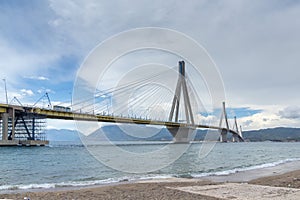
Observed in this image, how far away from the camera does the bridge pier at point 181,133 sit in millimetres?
62891

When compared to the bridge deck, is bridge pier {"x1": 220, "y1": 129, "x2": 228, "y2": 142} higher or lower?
lower

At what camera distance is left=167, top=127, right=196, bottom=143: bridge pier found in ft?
206

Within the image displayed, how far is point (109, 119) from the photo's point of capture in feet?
Answer: 167

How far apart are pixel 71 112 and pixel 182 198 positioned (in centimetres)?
A: 4833

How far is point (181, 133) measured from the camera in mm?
66062

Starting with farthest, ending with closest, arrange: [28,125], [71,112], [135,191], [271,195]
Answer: [28,125], [71,112], [135,191], [271,195]

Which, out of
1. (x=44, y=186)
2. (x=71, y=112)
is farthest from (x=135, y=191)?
(x=71, y=112)

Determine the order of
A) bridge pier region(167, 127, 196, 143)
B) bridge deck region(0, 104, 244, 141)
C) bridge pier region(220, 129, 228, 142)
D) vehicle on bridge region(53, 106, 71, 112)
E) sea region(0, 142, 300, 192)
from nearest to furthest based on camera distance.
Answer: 1. sea region(0, 142, 300, 192)
2. bridge deck region(0, 104, 244, 141)
3. vehicle on bridge region(53, 106, 71, 112)
4. bridge pier region(167, 127, 196, 143)
5. bridge pier region(220, 129, 228, 142)

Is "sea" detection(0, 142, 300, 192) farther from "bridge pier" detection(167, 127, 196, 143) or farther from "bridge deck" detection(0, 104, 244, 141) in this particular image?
"bridge pier" detection(167, 127, 196, 143)

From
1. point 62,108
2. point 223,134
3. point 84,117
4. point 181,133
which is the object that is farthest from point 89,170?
point 223,134

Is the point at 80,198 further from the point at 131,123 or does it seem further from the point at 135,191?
the point at 131,123

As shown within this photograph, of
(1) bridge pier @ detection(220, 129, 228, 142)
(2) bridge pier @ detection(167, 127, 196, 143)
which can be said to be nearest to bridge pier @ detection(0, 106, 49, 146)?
(2) bridge pier @ detection(167, 127, 196, 143)

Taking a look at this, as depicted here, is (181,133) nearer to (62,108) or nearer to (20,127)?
(62,108)

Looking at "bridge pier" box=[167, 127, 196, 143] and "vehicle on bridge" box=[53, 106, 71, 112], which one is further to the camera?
"bridge pier" box=[167, 127, 196, 143]
